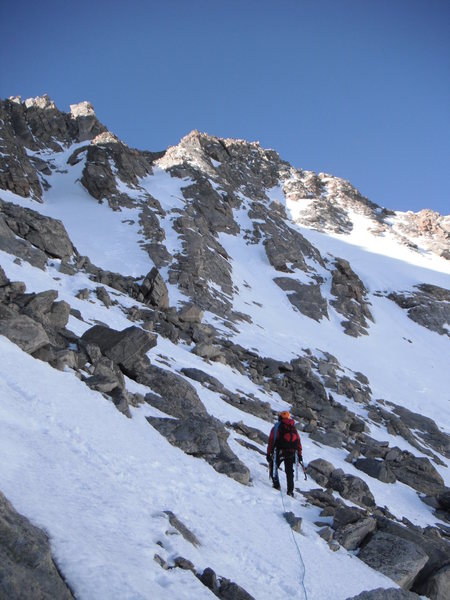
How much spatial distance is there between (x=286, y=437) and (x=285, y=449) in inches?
10.7

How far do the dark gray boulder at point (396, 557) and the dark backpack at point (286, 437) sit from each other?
2.51 m

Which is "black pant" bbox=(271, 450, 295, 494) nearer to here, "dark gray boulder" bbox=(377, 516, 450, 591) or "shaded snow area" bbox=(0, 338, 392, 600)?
"shaded snow area" bbox=(0, 338, 392, 600)

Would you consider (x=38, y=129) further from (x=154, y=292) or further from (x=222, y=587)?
(x=222, y=587)

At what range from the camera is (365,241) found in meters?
82.3

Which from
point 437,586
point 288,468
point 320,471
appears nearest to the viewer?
point 437,586

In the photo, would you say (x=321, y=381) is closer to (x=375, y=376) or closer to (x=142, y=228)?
(x=375, y=376)

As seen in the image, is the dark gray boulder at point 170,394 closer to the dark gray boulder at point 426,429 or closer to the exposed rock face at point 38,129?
the dark gray boulder at point 426,429

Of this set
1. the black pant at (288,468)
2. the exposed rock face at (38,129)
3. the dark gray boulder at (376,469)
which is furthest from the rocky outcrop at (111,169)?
the black pant at (288,468)

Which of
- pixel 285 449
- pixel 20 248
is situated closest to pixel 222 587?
pixel 285 449

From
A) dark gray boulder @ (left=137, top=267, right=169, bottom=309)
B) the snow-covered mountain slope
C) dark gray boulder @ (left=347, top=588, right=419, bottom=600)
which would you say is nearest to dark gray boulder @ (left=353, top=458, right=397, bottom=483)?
the snow-covered mountain slope

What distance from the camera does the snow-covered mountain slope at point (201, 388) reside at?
19.2ft

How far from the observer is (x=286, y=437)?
34.4 ft

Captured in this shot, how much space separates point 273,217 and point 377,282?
18065mm

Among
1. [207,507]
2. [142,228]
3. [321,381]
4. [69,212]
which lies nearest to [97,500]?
[207,507]
